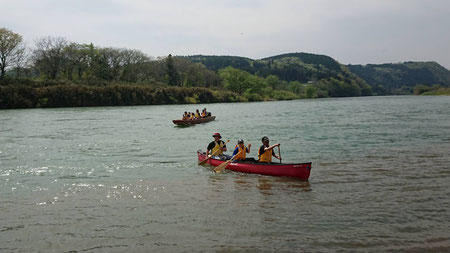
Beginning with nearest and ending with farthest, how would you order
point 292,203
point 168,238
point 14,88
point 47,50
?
point 168,238, point 292,203, point 14,88, point 47,50

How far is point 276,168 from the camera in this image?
1317cm

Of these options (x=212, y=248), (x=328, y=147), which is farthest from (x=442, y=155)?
(x=212, y=248)

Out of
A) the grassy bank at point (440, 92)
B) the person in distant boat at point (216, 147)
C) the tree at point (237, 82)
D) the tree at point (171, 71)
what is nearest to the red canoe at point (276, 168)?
the person in distant boat at point (216, 147)

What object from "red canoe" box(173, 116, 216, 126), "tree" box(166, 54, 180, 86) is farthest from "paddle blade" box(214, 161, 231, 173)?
"tree" box(166, 54, 180, 86)

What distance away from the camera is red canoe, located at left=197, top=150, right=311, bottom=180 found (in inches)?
491

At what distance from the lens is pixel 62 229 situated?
8109 millimetres

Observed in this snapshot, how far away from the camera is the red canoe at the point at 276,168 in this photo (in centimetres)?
1246

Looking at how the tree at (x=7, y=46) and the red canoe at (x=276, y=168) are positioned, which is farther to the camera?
the tree at (x=7, y=46)

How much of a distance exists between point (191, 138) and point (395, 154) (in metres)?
14.1

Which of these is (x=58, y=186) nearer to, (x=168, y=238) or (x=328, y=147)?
(x=168, y=238)

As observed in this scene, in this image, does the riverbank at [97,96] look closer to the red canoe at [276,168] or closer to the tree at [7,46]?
the tree at [7,46]

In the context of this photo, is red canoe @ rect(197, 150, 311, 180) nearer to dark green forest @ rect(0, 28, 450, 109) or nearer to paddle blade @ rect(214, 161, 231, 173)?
paddle blade @ rect(214, 161, 231, 173)

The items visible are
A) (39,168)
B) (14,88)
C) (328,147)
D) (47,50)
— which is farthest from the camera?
Answer: (47,50)

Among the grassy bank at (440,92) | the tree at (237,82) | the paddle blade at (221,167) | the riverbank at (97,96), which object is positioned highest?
the tree at (237,82)
